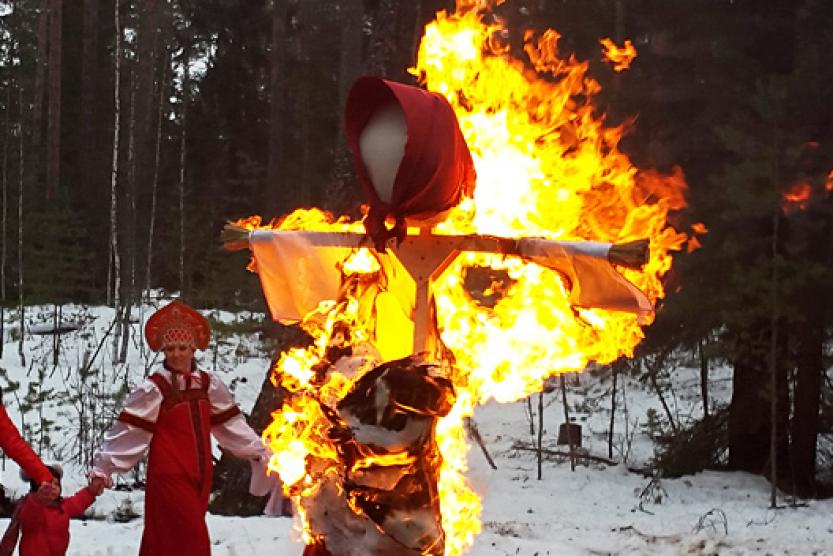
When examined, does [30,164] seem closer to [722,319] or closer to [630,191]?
[722,319]

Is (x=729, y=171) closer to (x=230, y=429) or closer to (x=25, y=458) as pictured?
(x=230, y=429)

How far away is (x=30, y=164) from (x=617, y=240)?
2043 centimetres

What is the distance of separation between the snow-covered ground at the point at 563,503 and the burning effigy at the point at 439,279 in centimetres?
65

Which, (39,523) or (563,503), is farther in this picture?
(563,503)

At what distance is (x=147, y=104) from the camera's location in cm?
1970

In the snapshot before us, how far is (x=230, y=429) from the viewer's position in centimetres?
484

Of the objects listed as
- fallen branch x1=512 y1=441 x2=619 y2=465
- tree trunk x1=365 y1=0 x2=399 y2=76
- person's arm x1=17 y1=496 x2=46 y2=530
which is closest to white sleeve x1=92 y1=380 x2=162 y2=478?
person's arm x1=17 y1=496 x2=46 y2=530

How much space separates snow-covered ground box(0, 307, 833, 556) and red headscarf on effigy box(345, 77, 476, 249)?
4.15 feet

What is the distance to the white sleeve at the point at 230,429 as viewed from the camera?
4809 millimetres

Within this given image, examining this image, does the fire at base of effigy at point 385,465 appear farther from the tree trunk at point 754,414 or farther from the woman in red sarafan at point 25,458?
the tree trunk at point 754,414

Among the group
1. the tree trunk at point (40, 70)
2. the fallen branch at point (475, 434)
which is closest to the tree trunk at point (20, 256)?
the tree trunk at point (40, 70)

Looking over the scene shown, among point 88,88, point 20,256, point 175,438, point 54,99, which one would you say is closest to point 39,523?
point 175,438

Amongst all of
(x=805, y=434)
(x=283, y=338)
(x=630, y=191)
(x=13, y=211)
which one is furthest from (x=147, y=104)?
(x=630, y=191)

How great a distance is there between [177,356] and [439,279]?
1798 millimetres
